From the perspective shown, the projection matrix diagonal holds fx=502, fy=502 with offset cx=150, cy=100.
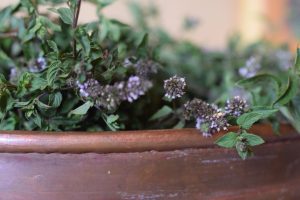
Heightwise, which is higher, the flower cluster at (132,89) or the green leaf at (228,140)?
the green leaf at (228,140)

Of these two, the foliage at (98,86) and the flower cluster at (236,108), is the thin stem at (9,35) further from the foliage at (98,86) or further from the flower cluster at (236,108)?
the flower cluster at (236,108)

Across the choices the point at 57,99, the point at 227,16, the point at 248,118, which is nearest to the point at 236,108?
the point at 248,118

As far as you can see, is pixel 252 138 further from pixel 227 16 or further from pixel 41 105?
pixel 227 16

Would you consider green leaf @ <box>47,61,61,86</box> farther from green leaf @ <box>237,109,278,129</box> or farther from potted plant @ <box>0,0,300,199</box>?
green leaf @ <box>237,109,278,129</box>

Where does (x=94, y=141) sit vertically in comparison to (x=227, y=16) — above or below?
above

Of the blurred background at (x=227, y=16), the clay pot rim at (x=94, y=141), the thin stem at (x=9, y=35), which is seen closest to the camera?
the clay pot rim at (x=94, y=141)

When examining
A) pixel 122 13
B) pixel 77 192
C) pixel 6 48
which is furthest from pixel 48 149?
pixel 122 13

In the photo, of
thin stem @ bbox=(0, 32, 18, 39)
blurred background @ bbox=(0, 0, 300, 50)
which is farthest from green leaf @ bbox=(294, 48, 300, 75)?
blurred background @ bbox=(0, 0, 300, 50)

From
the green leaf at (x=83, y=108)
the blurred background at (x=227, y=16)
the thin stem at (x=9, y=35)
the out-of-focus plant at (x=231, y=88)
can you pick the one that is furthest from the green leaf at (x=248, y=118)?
the blurred background at (x=227, y=16)
